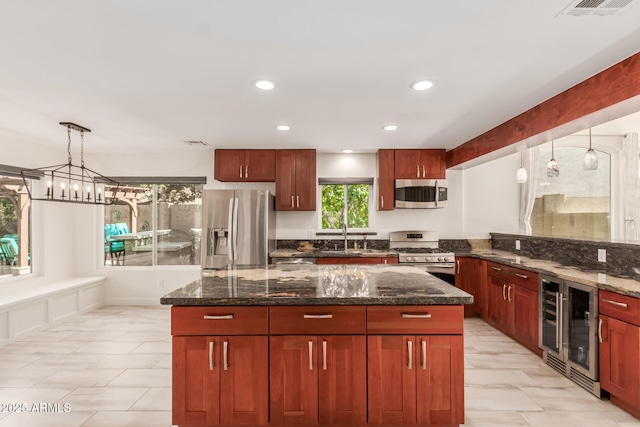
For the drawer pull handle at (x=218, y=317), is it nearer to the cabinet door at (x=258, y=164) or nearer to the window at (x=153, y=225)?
the cabinet door at (x=258, y=164)

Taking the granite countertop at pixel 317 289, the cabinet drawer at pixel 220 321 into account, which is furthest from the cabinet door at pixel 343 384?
the cabinet drawer at pixel 220 321

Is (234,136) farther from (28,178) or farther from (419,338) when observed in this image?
(419,338)

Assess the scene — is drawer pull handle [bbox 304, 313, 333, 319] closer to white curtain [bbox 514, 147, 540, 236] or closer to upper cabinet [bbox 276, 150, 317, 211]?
upper cabinet [bbox 276, 150, 317, 211]

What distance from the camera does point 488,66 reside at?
7.26 ft

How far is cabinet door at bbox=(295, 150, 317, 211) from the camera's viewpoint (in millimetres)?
4832

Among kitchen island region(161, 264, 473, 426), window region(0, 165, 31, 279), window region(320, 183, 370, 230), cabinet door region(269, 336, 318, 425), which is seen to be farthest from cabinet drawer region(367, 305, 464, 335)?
window region(0, 165, 31, 279)

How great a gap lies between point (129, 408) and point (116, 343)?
4.94 feet

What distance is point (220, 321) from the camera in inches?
79.1

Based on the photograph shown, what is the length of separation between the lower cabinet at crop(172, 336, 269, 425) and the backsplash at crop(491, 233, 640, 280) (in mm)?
3008

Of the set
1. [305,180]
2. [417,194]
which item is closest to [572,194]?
[417,194]

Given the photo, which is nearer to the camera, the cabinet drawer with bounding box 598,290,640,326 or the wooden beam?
the wooden beam

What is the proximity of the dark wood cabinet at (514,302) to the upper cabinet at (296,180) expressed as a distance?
2.50 metres

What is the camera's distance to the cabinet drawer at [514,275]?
10.9ft

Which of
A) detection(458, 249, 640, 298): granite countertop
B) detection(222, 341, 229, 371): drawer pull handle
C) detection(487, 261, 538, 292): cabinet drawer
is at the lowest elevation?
detection(222, 341, 229, 371): drawer pull handle
